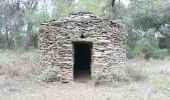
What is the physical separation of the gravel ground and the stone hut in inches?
22.9

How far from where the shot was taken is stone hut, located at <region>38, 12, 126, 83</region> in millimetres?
12578

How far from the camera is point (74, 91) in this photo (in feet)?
36.7

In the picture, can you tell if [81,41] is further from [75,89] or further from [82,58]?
[82,58]

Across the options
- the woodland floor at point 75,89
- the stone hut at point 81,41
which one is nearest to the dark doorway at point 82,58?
the woodland floor at point 75,89

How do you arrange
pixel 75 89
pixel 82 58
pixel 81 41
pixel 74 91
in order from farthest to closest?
pixel 82 58 → pixel 81 41 → pixel 75 89 → pixel 74 91

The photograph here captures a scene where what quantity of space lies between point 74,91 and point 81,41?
227cm

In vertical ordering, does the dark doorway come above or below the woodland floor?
above

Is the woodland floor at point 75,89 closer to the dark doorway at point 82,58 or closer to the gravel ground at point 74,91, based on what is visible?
the gravel ground at point 74,91

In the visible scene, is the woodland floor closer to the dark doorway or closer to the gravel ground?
the gravel ground

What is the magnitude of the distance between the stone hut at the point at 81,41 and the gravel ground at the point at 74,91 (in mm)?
581

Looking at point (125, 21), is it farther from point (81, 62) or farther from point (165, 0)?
point (81, 62)

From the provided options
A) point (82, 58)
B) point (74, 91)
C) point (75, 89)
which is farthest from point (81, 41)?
point (82, 58)

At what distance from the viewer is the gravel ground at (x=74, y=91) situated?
1000 cm

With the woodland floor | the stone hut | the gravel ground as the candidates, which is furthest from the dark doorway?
the gravel ground
